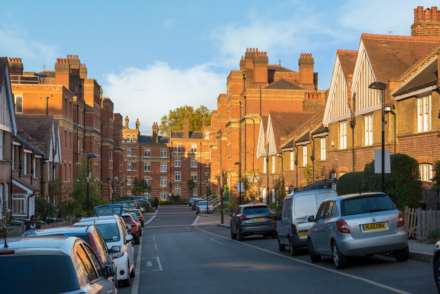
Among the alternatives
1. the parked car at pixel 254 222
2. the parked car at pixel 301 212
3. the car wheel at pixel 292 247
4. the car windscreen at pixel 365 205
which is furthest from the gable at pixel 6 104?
the car windscreen at pixel 365 205

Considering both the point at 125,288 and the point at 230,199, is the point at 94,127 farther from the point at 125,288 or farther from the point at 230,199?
the point at 125,288

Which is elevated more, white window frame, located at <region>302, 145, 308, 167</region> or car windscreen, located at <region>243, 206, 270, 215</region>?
white window frame, located at <region>302, 145, 308, 167</region>

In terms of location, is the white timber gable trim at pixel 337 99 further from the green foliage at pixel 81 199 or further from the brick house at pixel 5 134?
the green foliage at pixel 81 199

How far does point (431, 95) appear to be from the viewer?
1080 inches

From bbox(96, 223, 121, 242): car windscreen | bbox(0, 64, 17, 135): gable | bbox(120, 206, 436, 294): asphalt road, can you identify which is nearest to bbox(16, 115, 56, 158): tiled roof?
bbox(0, 64, 17, 135): gable

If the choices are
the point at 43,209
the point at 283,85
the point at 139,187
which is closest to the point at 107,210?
the point at 43,209

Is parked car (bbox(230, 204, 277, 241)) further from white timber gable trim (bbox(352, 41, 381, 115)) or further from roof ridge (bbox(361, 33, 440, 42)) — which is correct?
roof ridge (bbox(361, 33, 440, 42))

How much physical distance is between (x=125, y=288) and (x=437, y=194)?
15442mm

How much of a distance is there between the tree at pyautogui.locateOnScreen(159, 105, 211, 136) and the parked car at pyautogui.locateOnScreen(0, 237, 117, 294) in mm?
138382

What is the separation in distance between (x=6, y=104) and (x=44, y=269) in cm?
3585

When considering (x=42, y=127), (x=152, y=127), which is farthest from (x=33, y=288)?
(x=152, y=127)

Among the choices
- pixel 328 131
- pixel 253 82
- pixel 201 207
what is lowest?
pixel 201 207

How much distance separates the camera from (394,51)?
35312mm

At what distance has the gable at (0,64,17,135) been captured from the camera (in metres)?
39.2
